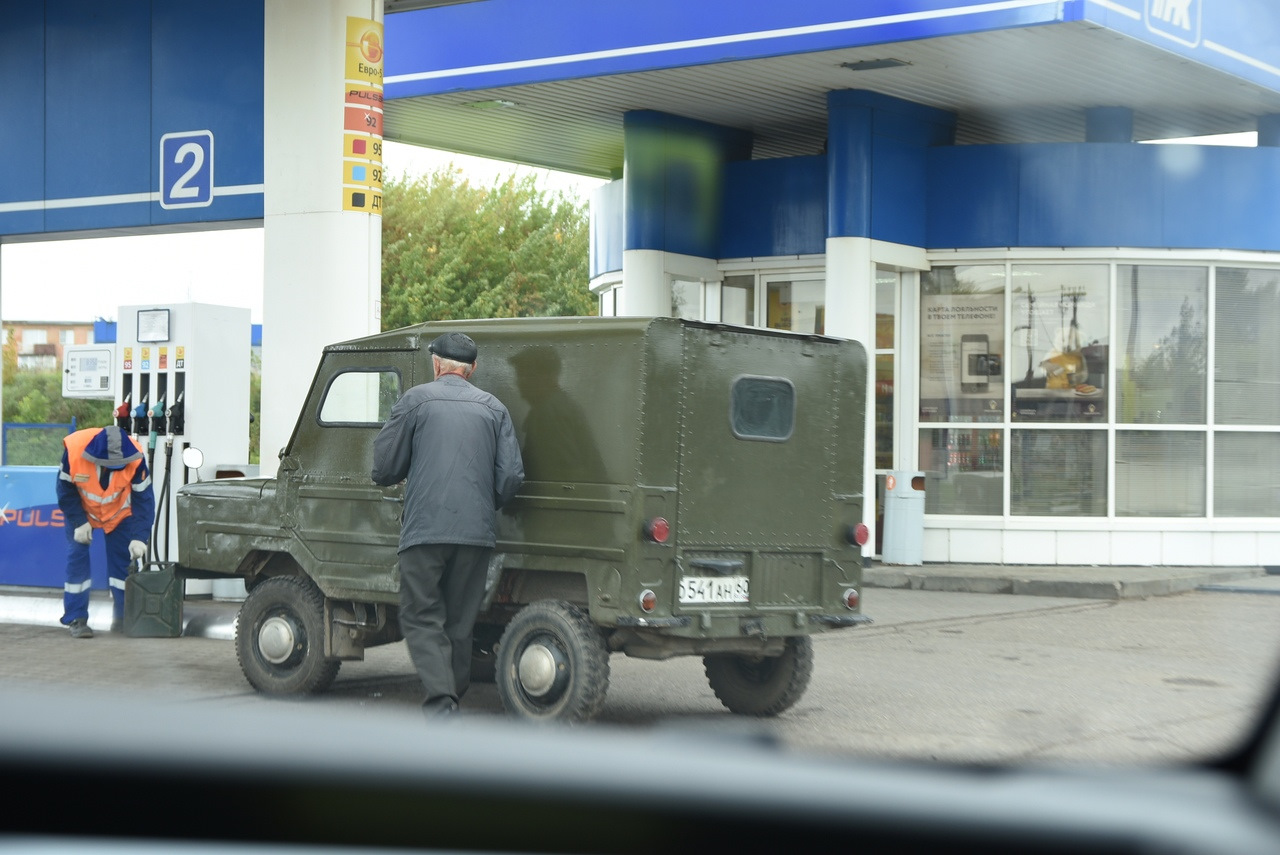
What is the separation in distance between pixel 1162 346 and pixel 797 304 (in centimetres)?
401

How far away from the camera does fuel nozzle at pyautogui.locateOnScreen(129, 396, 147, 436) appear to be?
12.7 metres

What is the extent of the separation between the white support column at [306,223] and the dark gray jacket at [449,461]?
442cm

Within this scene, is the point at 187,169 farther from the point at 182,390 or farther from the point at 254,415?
the point at 254,415

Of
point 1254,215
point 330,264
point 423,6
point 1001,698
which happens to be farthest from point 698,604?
point 1254,215

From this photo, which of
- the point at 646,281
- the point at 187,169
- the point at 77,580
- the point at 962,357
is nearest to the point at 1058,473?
the point at 962,357

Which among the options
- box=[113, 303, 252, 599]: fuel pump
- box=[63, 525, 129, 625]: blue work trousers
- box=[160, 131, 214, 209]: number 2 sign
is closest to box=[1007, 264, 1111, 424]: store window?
box=[113, 303, 252, 599]: fuel pump

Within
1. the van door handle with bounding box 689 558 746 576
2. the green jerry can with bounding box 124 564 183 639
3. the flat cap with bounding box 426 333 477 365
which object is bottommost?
the green jerry can with bounding box 124 564 183 639

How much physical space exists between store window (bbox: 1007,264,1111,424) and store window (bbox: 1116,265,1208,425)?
10.3 inches

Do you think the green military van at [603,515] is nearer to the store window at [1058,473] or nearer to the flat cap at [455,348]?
the flat cap at [455,348]

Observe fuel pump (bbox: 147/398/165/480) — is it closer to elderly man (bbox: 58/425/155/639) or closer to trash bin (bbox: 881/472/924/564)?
elderly man (bbox: 58/425/155/639)

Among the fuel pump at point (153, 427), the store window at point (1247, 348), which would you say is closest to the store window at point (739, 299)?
the store window at point (1247, 348)

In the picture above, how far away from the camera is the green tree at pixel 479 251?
1884 inches

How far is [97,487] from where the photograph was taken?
11.2 metres

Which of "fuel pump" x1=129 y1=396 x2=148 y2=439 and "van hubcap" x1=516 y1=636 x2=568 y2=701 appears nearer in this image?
"van hubcap" x1=516 y1=636 x2=568 y2=701
